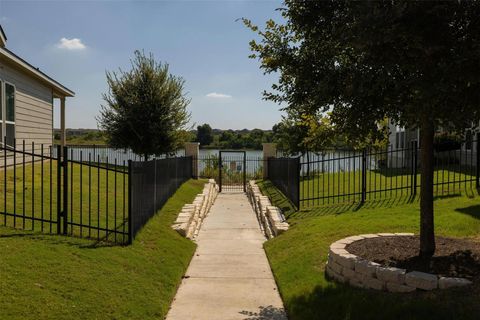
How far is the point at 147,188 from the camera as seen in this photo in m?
8.95

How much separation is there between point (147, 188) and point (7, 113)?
21.2 ft

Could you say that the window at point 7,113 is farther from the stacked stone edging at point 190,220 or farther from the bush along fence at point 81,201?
the stacked stone edging at point 190,220

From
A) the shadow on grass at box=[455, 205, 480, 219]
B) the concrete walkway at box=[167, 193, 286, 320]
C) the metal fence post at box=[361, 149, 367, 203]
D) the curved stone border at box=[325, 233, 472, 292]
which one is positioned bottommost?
the concrete walkway at box=[167, 193, 286, 320]

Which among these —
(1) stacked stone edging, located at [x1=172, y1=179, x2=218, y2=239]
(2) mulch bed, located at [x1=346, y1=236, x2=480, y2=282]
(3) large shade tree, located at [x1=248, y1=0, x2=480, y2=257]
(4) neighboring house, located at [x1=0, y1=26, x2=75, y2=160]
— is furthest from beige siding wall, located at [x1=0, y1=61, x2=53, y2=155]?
(2) mulch bed, located at [x1=346, y1=236, x2=480, y2=282]

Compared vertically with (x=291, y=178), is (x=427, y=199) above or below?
above

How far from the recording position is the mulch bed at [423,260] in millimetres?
5234

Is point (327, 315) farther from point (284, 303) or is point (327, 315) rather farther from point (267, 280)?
point (267, 280)

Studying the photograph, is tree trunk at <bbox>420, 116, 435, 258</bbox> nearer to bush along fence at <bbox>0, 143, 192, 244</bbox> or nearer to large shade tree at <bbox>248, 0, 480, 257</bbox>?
large shade tree at <bbox>248, 0, 480, 257</bbox>

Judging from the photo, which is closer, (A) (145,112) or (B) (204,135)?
(A) (145,112)

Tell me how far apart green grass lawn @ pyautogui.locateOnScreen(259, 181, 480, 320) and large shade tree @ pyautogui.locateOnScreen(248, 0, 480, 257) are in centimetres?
134

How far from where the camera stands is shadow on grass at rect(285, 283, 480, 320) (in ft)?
13.9

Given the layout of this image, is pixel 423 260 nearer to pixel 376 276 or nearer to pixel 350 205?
pixel 376 276

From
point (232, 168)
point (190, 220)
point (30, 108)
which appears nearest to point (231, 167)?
point (232, 168)

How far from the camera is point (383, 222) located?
8266 mm
